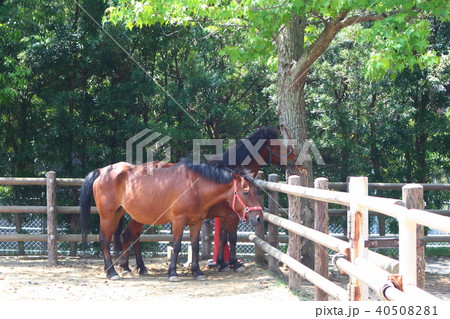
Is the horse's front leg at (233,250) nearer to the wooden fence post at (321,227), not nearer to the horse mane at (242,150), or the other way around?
the horse mane at (242,150)

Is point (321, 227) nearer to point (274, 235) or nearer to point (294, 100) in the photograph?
point (274, 235)

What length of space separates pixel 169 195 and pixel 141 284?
1318 mm

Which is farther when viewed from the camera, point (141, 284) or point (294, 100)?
point (294, 100)

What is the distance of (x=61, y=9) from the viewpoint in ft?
36.0

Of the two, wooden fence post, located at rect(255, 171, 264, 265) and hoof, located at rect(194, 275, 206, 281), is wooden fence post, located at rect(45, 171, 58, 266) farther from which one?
wooden fence post, located at rect(255, 171, 264, 265)

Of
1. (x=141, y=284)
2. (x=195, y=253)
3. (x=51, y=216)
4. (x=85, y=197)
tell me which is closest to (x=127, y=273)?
(x=141, y=284)

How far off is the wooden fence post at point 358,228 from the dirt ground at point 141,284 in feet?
5.19

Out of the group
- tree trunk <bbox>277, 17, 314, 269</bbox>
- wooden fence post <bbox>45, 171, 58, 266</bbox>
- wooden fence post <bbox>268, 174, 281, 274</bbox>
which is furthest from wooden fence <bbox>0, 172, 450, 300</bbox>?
wooden fence post <bbox>45, 171, 58, 266</bbox>

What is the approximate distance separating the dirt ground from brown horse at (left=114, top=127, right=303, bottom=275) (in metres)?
0.31

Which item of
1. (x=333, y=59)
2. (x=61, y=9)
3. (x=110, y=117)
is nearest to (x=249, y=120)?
(x=333, y=59)

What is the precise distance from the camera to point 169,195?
744 cm

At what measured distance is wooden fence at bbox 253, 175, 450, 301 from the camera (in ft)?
9.05

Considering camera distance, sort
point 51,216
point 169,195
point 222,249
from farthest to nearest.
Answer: point 51,216
point 222,249
point 169,195

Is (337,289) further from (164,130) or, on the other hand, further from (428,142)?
(428,142)
